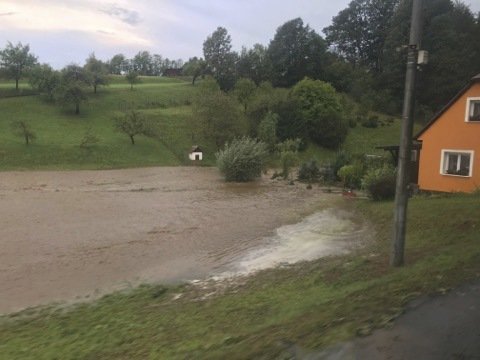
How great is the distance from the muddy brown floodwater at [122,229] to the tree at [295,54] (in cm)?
5061

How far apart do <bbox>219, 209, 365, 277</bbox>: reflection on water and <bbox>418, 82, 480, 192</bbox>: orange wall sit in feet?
23.3

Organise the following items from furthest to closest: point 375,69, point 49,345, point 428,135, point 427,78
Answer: point 375,69 → point 427,78 → point 428,135 → point 49,345

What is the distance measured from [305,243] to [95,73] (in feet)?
183

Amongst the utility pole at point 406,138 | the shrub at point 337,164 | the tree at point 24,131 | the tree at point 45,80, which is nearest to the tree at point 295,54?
the tree at point 45,80

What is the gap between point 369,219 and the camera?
659 inches

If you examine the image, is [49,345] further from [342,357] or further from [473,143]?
[473,143]

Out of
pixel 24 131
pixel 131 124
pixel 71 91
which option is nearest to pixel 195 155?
pixel 131 124

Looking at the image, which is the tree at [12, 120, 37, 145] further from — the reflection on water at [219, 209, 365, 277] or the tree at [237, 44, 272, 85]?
the tree at [237, 44, 272, 85]

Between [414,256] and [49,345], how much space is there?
6649 millimetres

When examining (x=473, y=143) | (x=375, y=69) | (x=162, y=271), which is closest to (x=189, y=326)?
(x=162, y=271)

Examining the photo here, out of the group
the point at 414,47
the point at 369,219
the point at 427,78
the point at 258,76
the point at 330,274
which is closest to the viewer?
the point at 414,47

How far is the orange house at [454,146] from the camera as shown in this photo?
70.3 feet

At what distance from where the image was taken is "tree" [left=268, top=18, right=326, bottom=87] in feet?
264

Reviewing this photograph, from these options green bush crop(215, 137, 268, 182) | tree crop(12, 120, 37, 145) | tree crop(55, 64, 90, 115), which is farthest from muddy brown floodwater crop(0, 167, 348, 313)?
tree crop(55, 64, 90, 115)
